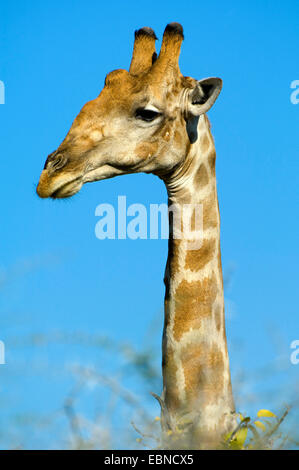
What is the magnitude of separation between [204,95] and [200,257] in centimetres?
150

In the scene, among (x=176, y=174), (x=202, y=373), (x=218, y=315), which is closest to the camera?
(x=202, y=373)

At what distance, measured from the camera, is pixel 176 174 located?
654 centimetres

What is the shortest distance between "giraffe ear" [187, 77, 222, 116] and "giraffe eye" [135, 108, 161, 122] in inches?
13.3

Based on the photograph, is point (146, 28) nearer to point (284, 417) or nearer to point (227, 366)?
point (227, 366)

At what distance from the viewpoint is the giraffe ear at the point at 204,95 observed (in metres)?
6.51

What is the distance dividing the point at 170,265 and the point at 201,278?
0.98 feet

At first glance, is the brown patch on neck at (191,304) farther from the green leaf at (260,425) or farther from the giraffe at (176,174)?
the green leaf at (260,425)

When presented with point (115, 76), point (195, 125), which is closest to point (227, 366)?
point (195, 125)

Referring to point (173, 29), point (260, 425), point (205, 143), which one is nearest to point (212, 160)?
point (205, 143)

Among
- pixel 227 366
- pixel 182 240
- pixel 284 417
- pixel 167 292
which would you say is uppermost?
pixel 182 240

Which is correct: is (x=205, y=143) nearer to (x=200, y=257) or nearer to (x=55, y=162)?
(x=200, y=257)

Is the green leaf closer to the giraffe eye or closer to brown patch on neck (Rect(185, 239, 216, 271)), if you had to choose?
brown patch on neck (Rect(185, 239, 216, 271))

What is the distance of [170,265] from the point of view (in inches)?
246

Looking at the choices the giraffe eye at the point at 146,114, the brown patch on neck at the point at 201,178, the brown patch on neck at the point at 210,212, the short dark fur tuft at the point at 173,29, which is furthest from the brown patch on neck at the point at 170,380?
the short dark fur tuft at the point at 173,29
